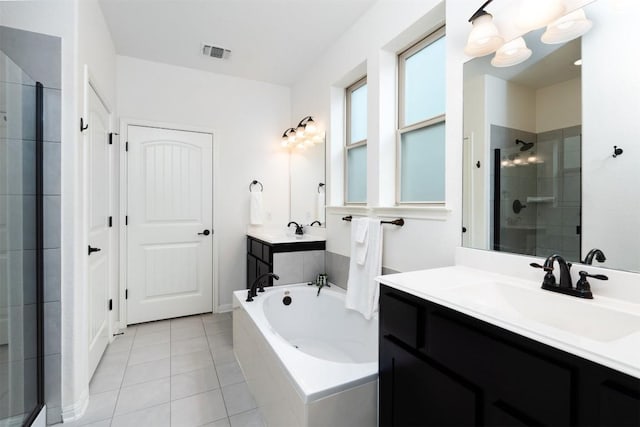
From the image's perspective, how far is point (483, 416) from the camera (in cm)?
88

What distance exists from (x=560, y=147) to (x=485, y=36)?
1.98ft

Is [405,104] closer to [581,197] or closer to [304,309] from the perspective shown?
[581,197]

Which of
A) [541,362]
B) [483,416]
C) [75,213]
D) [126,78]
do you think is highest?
[126,78]

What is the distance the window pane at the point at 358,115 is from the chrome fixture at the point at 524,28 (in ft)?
3.90

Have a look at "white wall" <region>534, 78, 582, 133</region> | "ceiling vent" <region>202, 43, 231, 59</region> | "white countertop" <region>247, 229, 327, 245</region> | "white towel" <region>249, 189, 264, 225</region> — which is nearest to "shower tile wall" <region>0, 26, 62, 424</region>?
"ceiling vent" <region>202, 43, 231, 59</region>

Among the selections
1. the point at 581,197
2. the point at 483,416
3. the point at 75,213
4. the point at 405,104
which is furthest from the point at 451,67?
the point at 75,213

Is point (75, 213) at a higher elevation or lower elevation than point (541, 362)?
higher

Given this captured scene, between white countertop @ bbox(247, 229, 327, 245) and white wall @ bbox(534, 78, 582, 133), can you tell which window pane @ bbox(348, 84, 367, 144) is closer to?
white countertop @ bbox(247, 229, 327, 245)

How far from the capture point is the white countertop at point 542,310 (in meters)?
0.68

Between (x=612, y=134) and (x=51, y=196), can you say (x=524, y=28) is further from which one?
(x=51, y=196)

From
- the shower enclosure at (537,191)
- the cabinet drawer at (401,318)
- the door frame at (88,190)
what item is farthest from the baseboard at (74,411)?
the shower enclosure at (537,191)

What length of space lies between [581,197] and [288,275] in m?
2.13

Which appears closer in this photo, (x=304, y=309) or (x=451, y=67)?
(x=451, y=67)

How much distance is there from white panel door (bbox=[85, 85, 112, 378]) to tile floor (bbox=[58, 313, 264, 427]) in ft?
0.63
